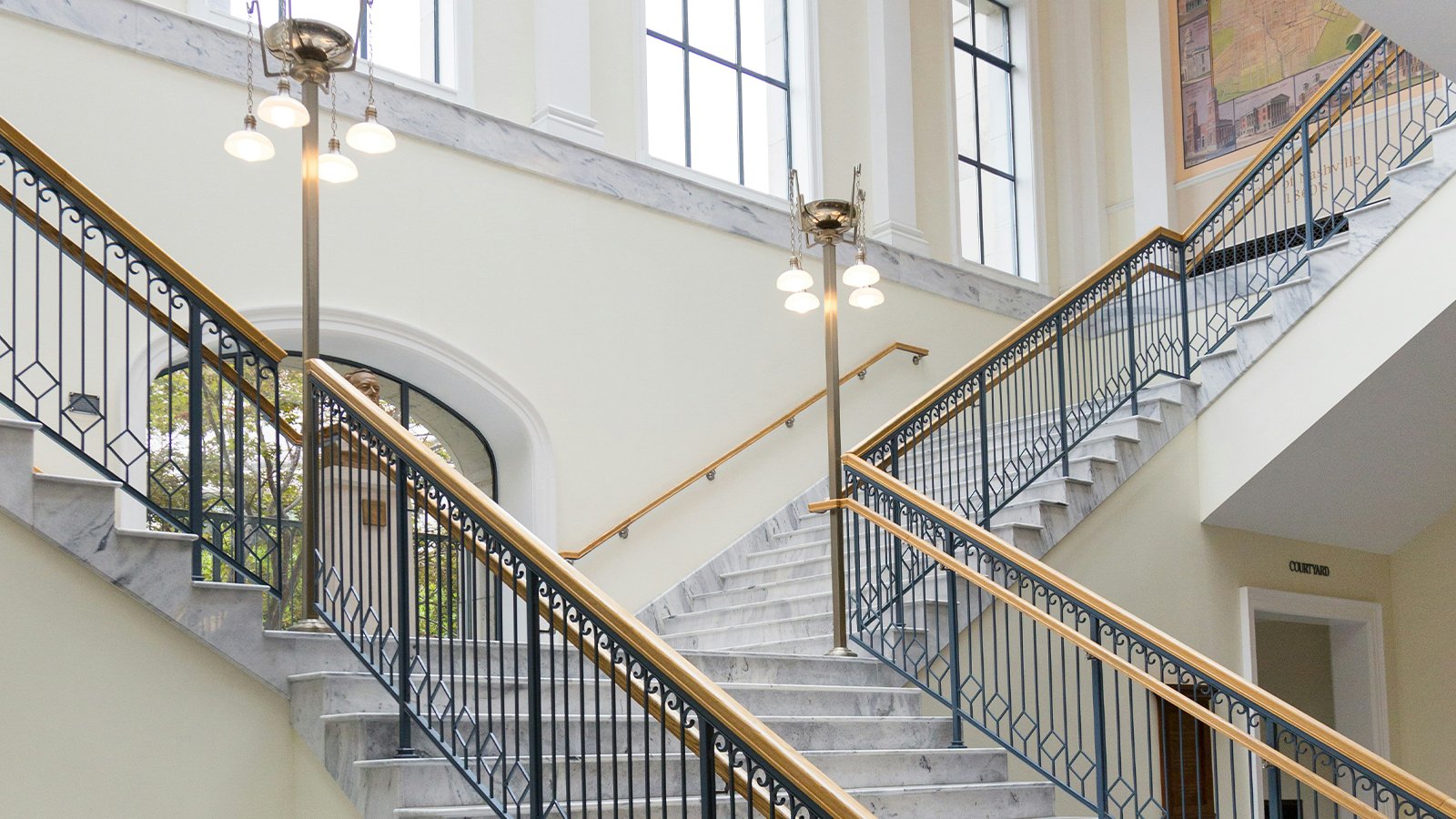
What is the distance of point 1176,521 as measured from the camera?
924 cm

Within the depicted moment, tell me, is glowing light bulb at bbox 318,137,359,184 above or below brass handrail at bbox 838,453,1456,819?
above

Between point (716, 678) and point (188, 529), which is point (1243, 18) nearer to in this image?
point (716, 678)

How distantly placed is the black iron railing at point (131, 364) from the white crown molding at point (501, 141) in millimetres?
976

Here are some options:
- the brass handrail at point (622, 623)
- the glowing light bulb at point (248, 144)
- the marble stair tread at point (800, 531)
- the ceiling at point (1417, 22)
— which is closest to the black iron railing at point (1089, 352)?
the marble stair tread at point (800, 531)

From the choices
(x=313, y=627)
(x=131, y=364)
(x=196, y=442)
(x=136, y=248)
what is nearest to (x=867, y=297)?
(x=313, y=627)

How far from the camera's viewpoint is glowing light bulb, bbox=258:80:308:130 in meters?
5.25

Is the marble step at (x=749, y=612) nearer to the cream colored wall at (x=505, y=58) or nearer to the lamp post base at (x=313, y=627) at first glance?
the lamp post base at (x=313, y=627)

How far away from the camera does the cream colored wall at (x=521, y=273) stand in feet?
24.9

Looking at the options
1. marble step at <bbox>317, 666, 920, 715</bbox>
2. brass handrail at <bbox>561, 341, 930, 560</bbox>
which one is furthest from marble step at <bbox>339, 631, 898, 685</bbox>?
brass handrail at <bbox>561, 341, 930, 560</bbox>

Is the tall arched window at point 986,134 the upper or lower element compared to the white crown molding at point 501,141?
upper

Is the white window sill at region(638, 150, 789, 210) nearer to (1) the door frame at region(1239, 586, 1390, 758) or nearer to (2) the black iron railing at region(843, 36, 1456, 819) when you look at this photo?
(2) the black iron railing at region(843, 36, 1456, 819)

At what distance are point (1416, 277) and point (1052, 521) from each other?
261 cm

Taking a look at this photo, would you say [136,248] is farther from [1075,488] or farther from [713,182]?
[713,182]

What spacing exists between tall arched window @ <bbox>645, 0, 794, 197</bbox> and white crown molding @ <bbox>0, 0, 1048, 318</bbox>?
56cm
